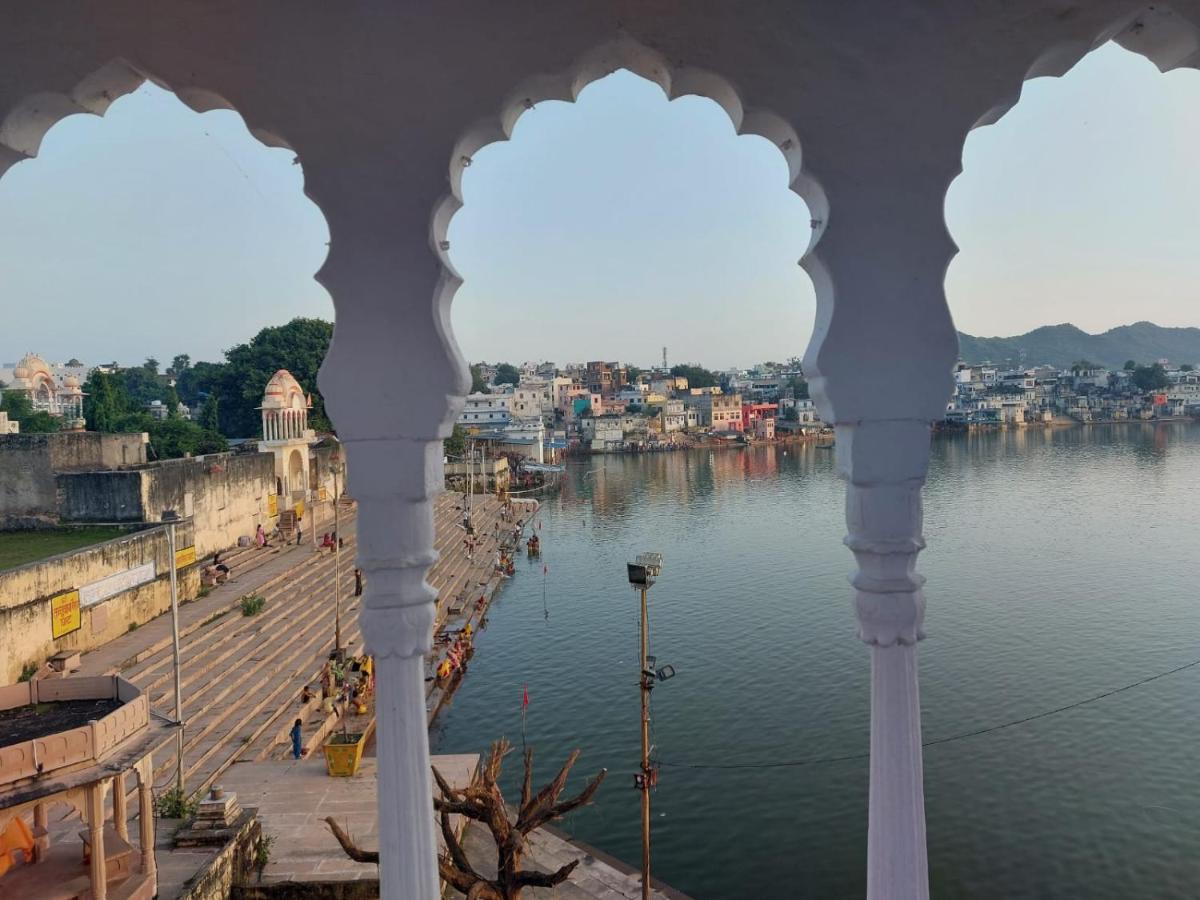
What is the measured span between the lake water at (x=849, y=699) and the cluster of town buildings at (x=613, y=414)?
3233cm

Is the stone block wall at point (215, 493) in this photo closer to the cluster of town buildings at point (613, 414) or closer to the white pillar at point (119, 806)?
the white pillar at point (119, 806)

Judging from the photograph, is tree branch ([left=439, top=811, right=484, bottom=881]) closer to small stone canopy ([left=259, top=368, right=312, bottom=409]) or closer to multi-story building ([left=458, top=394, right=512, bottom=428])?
small stone canopy ([left=259, top=368, right=312, bottom=409])

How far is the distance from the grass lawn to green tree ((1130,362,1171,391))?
112 m

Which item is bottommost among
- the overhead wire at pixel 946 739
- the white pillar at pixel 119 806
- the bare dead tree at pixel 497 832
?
→ the overhead wire at pixel 946 739

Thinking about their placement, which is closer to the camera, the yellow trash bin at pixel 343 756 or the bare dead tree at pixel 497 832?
the bare dead tree at pixel 497 832

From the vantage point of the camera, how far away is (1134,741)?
14.9 m

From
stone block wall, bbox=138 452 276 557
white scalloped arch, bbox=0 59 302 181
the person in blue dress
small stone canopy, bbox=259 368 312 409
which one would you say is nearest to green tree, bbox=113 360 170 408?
small stone canopy, bbox=259 368 312 409

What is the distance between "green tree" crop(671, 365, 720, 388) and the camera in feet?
366

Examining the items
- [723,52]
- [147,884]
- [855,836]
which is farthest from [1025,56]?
[855,836]

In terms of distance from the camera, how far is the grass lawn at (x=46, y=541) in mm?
13336

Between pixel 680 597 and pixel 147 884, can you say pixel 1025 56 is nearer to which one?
pixel 147 884

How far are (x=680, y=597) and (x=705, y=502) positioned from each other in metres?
19.8

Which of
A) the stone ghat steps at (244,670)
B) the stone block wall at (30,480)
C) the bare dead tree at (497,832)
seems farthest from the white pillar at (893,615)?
the stone block wall at (30,480)

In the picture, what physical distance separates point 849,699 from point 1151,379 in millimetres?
104017
